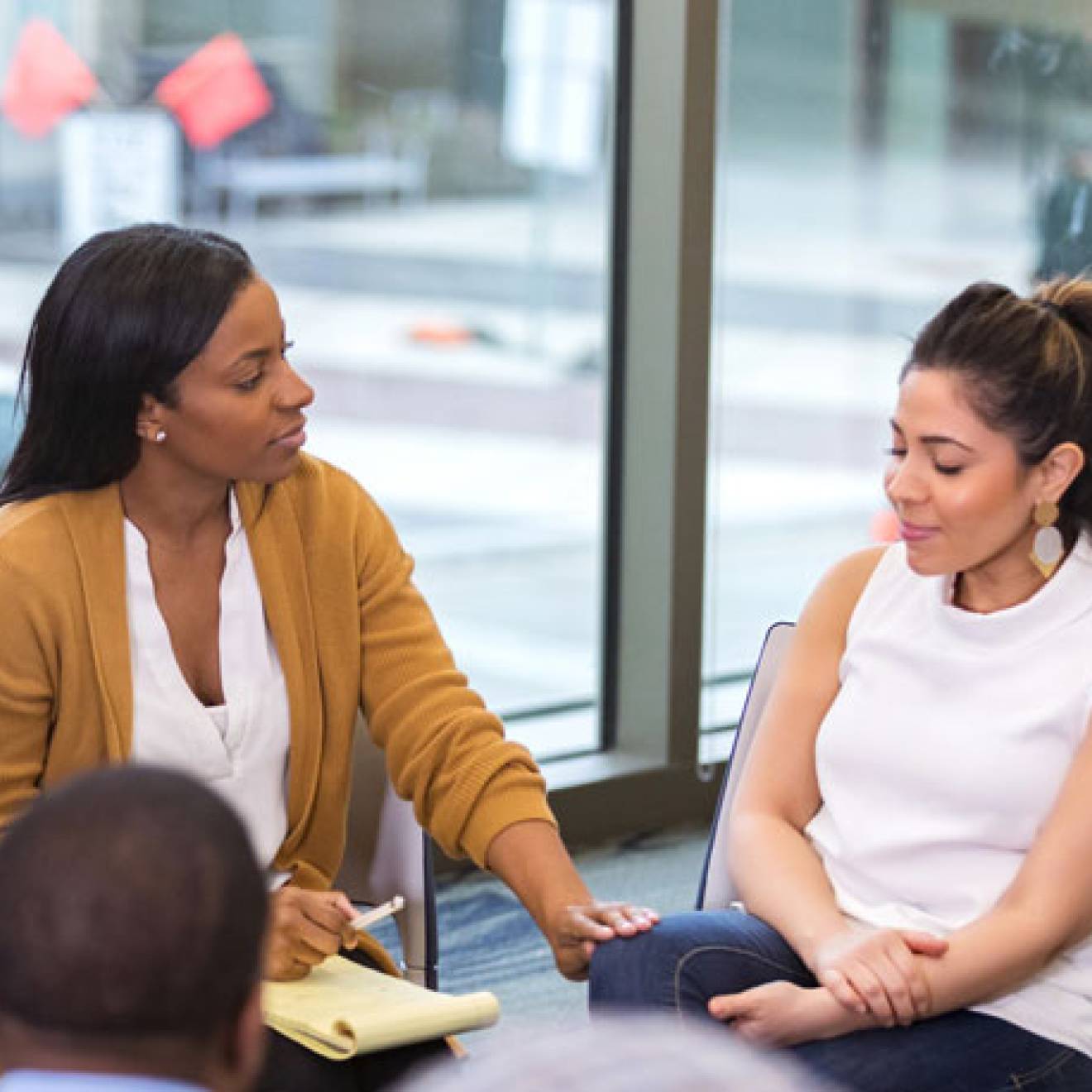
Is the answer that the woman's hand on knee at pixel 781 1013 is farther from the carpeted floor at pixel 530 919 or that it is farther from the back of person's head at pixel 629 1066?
the back of person's head at pixel 629 1066

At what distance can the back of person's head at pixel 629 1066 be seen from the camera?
0.84 metres

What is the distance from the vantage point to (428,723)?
2363 mm

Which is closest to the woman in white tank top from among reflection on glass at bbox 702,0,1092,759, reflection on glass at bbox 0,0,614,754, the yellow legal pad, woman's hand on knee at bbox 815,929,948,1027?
woman's hand on knee at bbox 815,929,948,1027

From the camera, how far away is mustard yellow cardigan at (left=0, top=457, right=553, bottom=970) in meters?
2.22

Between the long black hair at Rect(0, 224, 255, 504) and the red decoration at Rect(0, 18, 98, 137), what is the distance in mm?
1410

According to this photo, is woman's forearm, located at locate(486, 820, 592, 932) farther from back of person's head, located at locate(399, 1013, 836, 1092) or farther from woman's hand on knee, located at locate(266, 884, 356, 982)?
back of person's head, located at locate(399, 1013, 836, 1092)

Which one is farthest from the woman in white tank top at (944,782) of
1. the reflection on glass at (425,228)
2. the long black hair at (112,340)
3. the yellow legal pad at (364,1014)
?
the reflection on glass at (425,228)

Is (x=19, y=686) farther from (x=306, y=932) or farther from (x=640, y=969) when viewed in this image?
(x=640, y=969)

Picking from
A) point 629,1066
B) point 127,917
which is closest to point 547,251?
point 127,917

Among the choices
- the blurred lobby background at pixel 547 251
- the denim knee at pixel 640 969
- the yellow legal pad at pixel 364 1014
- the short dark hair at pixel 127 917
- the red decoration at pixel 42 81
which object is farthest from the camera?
the blurred lobby background at pixel 547 251

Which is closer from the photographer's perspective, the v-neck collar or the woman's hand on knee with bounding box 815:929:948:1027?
the woman's hand on knee with bounding box 815:929:948:1027

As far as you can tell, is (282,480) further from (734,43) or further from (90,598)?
(734,43)

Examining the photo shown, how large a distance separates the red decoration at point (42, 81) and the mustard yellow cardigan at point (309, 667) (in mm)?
1447

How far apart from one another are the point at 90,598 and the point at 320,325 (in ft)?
6.45
